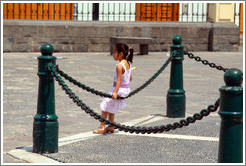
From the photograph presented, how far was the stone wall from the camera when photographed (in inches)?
749

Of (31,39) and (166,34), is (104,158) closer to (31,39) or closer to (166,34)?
(31,39)

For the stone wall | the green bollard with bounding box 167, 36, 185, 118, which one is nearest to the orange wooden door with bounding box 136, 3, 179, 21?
the stone wall

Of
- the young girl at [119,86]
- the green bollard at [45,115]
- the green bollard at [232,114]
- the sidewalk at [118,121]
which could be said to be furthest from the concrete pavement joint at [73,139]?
the green bollard at [232,114]

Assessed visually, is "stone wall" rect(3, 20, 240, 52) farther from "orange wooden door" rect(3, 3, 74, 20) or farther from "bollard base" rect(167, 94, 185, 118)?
"bollard base" rect(167, 94, 185, 118)

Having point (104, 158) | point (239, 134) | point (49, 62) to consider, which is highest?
point (49, 62)

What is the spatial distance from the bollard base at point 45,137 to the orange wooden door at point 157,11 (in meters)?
16.8

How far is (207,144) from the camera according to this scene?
5930 millimetres

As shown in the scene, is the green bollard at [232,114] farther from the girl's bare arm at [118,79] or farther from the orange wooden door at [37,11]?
the orange wooden door at [37,11]

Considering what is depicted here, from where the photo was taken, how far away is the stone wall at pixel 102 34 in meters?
19.0

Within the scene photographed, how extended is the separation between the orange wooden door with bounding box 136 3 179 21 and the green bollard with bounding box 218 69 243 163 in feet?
60.0

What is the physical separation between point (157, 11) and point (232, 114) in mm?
18828

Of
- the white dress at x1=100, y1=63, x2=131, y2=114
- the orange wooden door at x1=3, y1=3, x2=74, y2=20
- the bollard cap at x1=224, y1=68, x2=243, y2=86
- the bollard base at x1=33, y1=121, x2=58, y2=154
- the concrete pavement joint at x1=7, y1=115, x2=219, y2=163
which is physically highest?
the orange wooden door at x1=3, y1=3, x2=74, y2=20

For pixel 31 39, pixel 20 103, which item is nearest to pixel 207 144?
pixel 20 103

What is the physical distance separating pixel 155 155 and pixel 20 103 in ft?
11.9
